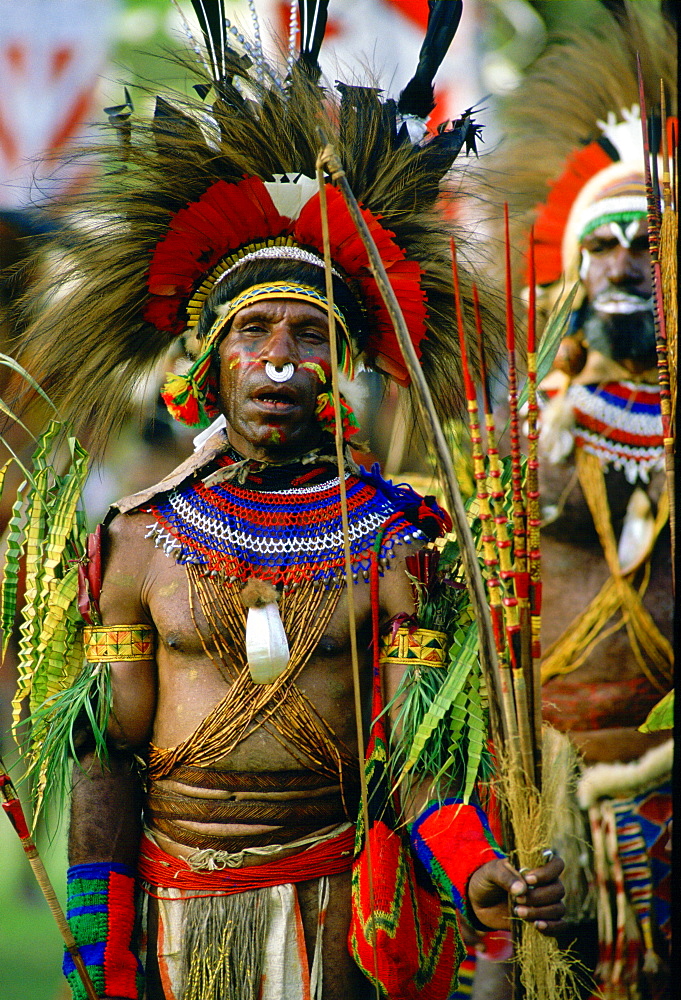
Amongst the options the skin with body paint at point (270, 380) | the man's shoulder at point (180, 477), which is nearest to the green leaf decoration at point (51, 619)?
the man's shoulder at point (180, 477)

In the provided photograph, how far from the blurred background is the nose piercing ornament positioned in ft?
1.75

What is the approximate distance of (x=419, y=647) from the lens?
85.7 inches

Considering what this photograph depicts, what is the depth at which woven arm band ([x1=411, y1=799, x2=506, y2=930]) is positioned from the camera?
196 cm

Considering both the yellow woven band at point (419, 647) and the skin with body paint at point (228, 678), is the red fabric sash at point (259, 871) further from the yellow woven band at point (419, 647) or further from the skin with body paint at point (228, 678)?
the yellow woven band at point (419, 647)

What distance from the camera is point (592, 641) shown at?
11.7ft

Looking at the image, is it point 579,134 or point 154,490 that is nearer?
point 154,490

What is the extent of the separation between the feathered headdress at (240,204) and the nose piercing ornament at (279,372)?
0.61 ft

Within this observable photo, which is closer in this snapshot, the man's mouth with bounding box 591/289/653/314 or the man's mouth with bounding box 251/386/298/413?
the man's mouth with bounding box 251/386/298/413

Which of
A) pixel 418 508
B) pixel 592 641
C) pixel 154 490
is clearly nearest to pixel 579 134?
pixel 592 641

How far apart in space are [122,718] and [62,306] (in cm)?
95

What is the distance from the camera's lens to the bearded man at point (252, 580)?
2.17m

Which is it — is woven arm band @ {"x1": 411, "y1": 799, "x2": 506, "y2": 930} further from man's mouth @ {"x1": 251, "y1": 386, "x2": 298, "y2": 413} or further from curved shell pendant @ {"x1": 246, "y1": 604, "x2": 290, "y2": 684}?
man's mouth @ {"x1": 251, "y1": 386, "x2": 298, "y2": 413}

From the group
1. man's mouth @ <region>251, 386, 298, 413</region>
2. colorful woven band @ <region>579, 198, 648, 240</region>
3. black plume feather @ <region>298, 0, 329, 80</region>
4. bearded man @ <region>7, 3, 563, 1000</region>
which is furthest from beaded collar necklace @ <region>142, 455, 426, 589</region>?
colorful woven band @ <region>579, 198, 648, 240</region>

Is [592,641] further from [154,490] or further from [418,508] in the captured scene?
[154,490]
